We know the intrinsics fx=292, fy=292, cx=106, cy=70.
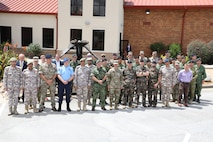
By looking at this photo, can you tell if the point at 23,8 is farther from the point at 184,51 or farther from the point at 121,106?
the point at 121,106

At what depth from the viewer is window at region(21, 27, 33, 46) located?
79.1ft

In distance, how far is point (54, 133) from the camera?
697 centimetres

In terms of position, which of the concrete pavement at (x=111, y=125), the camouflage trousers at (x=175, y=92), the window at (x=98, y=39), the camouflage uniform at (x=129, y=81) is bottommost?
the concrete pavement at (x=111, y=125)

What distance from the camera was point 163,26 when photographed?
936 inches

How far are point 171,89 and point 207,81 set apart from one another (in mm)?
5380

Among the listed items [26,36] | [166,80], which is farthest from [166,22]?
[166,80]

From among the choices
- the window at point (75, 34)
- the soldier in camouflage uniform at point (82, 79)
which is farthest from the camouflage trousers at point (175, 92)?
the window at point (75, 34)

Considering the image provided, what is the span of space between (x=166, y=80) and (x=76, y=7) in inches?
557

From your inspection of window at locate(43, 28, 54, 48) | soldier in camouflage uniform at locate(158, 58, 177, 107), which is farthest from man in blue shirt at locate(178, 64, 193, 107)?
window at locate(43, 28, 54, 48)

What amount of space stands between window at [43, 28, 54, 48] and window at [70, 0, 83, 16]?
106 inches

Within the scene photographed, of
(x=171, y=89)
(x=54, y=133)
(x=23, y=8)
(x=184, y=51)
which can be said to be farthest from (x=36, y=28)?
(x=54, y=133)

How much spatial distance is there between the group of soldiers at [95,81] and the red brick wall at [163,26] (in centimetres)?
1336

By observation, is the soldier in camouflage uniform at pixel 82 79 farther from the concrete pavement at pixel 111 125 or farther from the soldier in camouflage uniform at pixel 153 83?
the soldier in camouflage uniform at pixel 153 83

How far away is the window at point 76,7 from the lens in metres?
22.3
